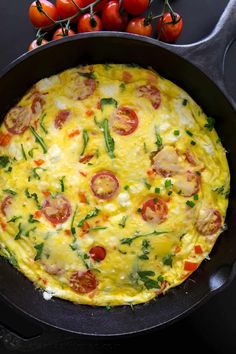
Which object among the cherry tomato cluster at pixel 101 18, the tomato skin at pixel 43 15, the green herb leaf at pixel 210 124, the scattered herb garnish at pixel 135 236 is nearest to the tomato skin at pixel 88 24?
the cherry tomato cluster at pixel 101 18

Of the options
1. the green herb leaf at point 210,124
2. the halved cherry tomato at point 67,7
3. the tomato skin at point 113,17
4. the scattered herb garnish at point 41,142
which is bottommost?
the green herb leaf at point 210,124

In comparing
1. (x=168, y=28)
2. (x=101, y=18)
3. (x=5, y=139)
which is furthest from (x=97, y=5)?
(x=5, y=139)

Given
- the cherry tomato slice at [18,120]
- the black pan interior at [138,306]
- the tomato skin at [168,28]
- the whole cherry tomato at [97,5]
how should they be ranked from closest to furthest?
the black pan interior at [138,306] → the cherry tomato slice at [18,120] → the tomato skin at [168,28] → the whole cherry tomato at [97,5]

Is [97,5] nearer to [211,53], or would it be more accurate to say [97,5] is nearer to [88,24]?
[88,24]

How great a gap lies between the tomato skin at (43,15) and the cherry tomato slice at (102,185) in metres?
1.01

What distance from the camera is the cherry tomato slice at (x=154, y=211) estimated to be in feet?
10.4

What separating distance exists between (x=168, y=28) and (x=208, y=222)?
3.88ft

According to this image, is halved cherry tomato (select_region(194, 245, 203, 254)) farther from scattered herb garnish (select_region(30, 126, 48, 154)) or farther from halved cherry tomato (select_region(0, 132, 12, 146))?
halved cherry tomato (select_region(0, 132, 12, 146))

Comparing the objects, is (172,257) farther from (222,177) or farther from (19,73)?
(19,73)

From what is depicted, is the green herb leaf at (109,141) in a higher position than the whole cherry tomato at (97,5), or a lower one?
lower

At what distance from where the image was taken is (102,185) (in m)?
3.15

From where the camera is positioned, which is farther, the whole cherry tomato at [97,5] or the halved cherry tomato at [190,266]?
the whole cherry tomato at [97,5]

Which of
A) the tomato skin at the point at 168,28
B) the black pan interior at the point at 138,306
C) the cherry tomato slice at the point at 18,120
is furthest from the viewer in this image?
the tomato skin at the point at 168,28

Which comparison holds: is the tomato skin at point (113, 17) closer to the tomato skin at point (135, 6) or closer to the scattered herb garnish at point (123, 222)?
the tomato skin at point (135, 6)
